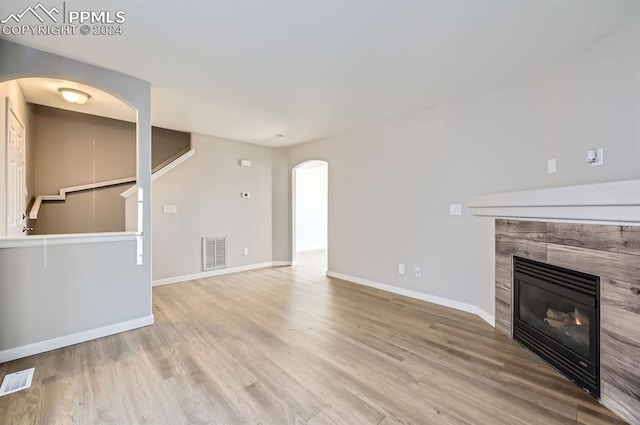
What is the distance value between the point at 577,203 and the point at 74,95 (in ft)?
16.5

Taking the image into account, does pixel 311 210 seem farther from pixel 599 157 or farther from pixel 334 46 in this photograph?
pixel 599 157

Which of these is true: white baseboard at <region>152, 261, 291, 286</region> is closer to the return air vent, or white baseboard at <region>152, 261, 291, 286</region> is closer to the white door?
the return air vent

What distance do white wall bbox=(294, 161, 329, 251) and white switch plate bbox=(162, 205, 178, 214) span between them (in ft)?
13.4

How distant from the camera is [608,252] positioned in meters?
1.76

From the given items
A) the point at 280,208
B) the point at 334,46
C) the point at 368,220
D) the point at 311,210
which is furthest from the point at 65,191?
the point at 311,210

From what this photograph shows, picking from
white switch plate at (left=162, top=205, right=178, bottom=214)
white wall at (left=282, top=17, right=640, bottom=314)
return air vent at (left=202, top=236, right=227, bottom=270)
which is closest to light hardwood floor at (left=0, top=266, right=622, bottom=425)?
white wall at (left=282, top=17, right=640, bottom=314)

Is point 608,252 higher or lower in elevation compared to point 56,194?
lower

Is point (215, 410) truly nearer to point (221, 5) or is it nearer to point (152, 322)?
point (152, 322)

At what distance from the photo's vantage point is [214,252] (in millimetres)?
5035

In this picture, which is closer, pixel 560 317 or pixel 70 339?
pixel 560 317

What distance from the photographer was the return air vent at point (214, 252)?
491 cm

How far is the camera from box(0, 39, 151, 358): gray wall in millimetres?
2258

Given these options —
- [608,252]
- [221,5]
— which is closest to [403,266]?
[608,252]

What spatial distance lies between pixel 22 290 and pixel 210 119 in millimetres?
2875
